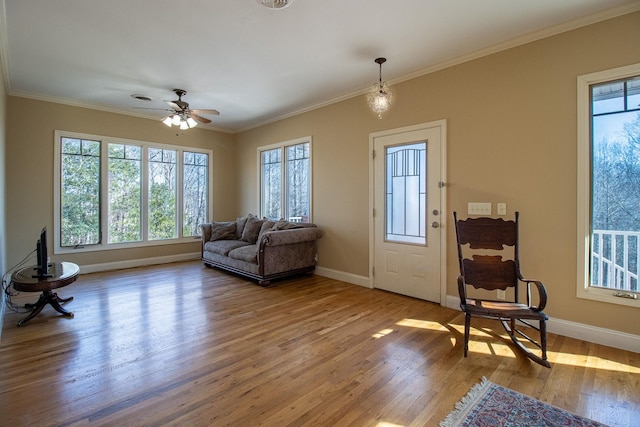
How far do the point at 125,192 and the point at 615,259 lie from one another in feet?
23.0

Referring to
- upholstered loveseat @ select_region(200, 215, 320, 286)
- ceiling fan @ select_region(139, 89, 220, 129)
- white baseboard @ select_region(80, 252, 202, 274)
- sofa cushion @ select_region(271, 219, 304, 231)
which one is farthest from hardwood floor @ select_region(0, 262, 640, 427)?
ceiling fan @ select_region(139, 89, 220, 129)

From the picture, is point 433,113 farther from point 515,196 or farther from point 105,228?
point 105,228

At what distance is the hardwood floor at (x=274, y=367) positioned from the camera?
1789 mm

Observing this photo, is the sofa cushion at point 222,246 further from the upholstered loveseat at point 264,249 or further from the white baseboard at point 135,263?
the white baseboard at point 135,263

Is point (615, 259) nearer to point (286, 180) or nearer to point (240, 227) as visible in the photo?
point (286, 180)

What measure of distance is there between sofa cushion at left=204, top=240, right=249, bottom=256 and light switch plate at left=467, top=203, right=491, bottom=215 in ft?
11.9

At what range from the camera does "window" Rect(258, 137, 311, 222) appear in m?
5.48

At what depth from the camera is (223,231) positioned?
581 centimetres

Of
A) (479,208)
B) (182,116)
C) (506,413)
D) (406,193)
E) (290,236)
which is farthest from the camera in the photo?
(290,236)

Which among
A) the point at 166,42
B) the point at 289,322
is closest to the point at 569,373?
the point at 289,322

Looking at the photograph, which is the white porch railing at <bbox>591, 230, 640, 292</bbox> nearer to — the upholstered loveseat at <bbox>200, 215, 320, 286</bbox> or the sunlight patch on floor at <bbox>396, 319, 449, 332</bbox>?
the sunlight patch on floor at <bbox>396, 319, 449, 332</bbox>

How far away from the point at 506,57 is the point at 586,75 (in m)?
0.74

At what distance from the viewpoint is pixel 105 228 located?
211 inches

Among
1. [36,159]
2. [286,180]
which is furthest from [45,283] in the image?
[286,180]
